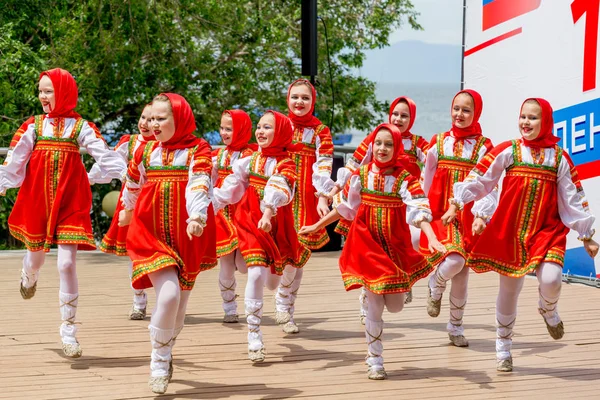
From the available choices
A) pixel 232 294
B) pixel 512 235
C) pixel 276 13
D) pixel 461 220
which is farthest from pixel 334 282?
pixel 276 13

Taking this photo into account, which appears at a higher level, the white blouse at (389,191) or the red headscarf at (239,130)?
the red headscarf at (239,130)

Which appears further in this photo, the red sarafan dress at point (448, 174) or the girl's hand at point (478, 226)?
the red sarafan dress at point (448, 174)

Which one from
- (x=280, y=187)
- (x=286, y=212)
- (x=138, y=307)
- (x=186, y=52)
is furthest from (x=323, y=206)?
(x=186, y=52)

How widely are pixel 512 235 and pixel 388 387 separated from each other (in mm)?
1098

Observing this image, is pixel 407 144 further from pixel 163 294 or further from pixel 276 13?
pixel 276 13

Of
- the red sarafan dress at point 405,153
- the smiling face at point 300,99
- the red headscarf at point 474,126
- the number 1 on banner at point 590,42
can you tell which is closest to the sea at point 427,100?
the number 1 on banner at point 590,42

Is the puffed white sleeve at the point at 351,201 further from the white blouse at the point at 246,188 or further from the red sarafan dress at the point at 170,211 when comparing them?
the red sarafan dress at the point at 170,211

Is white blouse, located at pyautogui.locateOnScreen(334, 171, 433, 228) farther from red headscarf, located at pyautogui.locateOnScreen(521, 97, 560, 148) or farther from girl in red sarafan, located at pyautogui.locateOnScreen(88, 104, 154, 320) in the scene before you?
girl in red sarafan, located at pyautogui.locateOnScreen(88, 104, 154, 320)

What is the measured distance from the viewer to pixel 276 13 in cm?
1516

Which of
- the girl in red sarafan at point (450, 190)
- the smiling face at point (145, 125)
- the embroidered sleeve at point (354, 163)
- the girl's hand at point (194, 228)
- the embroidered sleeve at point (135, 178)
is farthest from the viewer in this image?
the smiling face at point (145, 125)

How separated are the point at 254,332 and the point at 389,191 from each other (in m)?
1.14

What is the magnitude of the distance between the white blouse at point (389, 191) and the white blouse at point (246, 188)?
31 cm

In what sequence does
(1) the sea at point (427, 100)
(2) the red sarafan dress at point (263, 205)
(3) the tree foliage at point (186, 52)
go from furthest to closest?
1. (1) the sea at point (427, 100)
2. (3) the tree foliage at point (186, 52)
3. (2) the red sarafan dress at point (263, 205)

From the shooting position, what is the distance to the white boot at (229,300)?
23.8 feet
